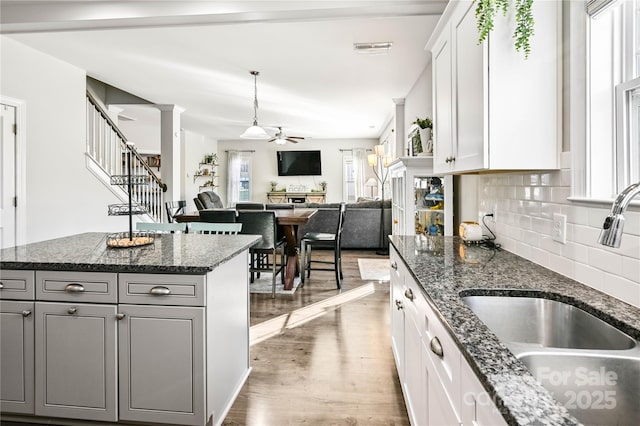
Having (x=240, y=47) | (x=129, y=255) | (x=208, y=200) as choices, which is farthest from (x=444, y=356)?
(x=208, y=200)

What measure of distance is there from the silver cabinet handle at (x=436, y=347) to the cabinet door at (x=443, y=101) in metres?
1.17

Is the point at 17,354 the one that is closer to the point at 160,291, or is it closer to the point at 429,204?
the point at 160,291

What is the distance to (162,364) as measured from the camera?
168 cm

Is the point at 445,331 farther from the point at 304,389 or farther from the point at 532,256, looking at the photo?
the point at 304,389

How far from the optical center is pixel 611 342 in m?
1.02

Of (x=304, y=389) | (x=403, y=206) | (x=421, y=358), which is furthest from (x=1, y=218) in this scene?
(x=421, y=358)

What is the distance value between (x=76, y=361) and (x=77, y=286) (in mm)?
346

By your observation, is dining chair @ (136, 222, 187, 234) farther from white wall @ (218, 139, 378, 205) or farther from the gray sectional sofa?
white wall @ (218, 139, 378, 205)

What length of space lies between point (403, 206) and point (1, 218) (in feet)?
13.5

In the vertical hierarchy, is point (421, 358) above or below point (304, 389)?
above

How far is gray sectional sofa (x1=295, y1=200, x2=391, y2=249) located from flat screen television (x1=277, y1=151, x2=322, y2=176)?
4079 mm

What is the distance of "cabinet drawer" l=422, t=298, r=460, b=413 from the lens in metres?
0.92

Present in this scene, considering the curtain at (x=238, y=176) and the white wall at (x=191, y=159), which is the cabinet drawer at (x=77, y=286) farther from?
the curtain at (x=238, y=176)

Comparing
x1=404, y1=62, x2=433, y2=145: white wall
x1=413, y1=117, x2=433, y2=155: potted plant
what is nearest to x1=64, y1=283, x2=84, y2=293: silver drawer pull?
x1=413, y1=117, x2=433, y2=155: potted plant
